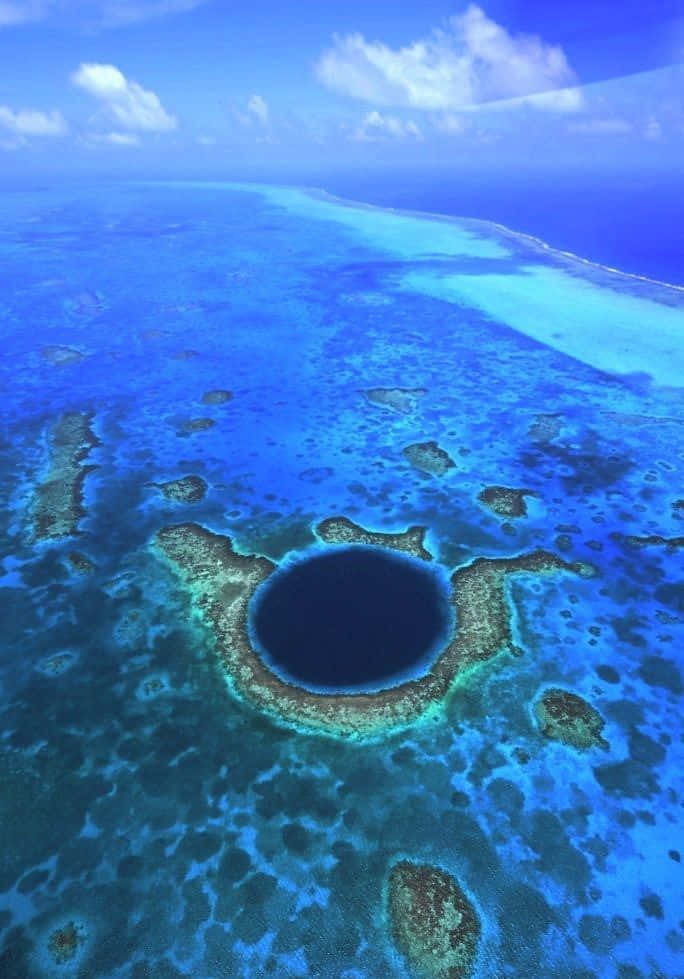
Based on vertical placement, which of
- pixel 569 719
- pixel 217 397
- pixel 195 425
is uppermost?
pixel 569 719

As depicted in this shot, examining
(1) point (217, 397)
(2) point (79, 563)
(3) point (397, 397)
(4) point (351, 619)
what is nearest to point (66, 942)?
(4) point (351, 619)

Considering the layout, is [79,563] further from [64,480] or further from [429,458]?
[429,458]

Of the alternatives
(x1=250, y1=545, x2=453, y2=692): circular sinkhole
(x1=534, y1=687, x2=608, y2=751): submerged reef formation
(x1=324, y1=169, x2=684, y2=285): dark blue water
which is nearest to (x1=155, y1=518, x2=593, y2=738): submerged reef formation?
(x1=250, y1=545, x2=453, y2=692): circular sinkhole

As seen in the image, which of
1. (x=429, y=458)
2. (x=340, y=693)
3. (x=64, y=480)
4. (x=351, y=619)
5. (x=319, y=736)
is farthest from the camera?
(x=429, y=458)

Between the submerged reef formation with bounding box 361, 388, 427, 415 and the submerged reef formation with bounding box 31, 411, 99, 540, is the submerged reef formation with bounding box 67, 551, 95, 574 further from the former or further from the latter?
the submerged reef formation with bounding box 361, 388, 427, 415

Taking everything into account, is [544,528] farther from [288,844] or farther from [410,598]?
[288,844]

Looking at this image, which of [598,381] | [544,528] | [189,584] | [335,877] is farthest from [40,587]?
[598,381]
